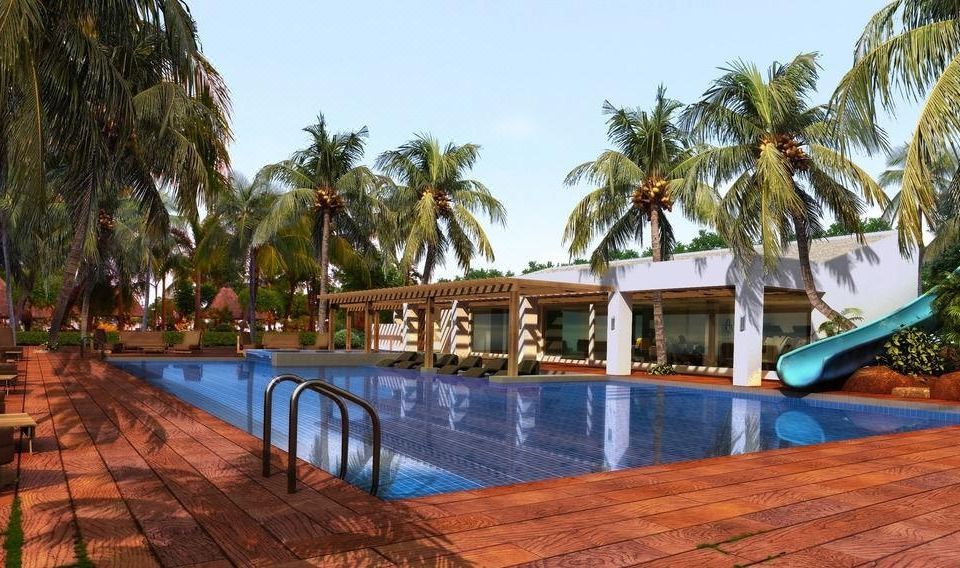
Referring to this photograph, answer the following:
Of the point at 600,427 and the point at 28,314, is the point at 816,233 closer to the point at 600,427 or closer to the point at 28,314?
the point at 600,427

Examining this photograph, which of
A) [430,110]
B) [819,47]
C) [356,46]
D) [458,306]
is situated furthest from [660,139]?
[458,306]

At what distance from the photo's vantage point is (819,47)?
17109 millimetres

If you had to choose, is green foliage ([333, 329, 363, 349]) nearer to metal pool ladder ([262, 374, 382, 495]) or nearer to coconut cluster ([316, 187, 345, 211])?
coconut cluster ([316, 187, 345, 211])

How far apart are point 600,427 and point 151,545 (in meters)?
7.54

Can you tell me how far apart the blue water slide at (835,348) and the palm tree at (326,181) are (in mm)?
16732

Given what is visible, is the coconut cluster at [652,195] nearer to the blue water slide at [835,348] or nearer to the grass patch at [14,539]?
the blue water slide at [835,348]

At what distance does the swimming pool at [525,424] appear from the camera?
723cm

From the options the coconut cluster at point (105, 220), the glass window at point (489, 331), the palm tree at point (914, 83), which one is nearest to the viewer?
the palm tree at point (914, 83)

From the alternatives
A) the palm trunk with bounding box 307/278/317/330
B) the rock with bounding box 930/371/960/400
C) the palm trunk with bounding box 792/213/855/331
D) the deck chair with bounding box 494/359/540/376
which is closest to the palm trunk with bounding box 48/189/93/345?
the deck chair with bounding box 494/359/540/376

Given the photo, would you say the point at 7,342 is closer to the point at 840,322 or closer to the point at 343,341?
the point at 343,341

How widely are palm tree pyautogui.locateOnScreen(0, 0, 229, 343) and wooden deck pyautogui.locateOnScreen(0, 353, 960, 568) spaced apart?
427 cm

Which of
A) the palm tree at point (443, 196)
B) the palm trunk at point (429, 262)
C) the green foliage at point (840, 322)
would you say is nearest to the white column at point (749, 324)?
the green foliage at point (840, 322)

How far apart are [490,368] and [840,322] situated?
8.47 m

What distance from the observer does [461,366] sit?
1961 centimetres
